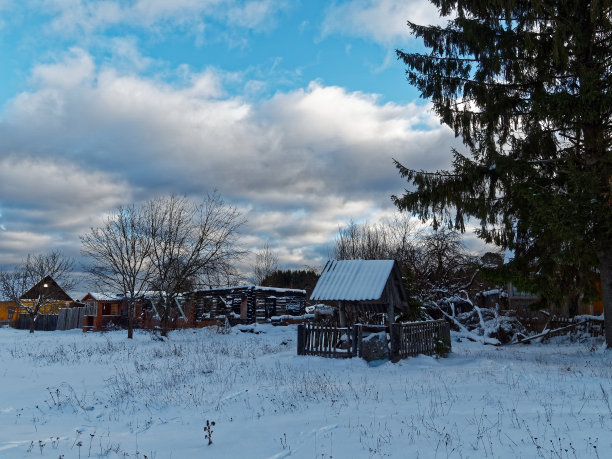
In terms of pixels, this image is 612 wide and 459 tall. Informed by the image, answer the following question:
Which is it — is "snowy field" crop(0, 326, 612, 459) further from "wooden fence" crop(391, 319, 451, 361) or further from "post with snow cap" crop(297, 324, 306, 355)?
"post with snow cap" crop(297, 324, 306, 355)

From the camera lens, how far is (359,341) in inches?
581

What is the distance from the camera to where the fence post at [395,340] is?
14.3 meters

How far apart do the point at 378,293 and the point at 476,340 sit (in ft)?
31.1

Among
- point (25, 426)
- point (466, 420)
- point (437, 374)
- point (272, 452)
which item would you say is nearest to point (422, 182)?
point (437, 374)

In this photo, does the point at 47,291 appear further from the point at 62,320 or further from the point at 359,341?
the point at 359,341

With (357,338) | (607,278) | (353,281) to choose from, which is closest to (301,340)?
(357,338)

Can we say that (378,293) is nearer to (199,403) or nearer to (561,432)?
(199,403)

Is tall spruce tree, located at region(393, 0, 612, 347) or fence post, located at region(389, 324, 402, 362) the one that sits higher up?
tall spruce tree, located at region(393, 0, 612, 347)

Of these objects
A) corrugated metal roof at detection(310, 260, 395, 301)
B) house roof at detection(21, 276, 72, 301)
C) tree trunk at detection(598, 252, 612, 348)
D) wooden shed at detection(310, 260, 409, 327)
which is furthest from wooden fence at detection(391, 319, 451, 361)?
house roof at detection(21, 276, 72, 301)

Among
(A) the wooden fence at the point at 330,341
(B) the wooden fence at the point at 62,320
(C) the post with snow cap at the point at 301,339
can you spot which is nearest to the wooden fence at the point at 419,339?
(A) the wooden fence at the point at 330,341

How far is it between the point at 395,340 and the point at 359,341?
3.65 feet

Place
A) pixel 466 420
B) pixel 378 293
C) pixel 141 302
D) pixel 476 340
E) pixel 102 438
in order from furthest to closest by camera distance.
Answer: pixel 141 302 < pixel 476 340 < pixel 378 293 < pixel 102 438 < pixel 466 420

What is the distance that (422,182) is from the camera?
15477 millimetres

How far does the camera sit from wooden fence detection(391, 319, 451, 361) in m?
14.5
